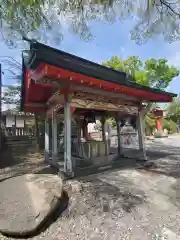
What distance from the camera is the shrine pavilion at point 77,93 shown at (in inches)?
132

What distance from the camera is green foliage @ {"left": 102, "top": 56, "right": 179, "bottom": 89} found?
52.2ft

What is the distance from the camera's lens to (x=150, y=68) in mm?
15992

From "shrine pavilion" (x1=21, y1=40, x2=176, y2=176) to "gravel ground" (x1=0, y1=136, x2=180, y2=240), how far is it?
3.74 feet

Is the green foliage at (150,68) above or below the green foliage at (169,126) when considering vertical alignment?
above

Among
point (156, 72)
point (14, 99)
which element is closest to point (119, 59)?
point (156, 72)

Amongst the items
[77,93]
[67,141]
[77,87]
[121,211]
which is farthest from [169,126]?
[121,211]

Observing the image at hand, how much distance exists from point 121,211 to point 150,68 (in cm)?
1551

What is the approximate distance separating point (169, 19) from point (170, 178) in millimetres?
3657

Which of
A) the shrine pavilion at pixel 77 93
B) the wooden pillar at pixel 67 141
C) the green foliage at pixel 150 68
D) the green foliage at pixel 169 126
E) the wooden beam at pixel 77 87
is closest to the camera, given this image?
the shrine pavilion at pixel 77 93

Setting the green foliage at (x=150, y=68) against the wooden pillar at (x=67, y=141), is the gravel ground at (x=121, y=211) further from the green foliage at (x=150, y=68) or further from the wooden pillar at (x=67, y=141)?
the green foliage at (x=150, y=68)

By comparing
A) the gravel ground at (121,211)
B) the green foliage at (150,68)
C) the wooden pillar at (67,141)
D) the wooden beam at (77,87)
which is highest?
the green foliage at (150,68)

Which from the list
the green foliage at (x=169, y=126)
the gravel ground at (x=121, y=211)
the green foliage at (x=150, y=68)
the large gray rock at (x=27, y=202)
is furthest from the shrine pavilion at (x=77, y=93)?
the green foliage at (x=169, y=126)

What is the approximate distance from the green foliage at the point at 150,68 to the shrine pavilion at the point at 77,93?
1036 centimetres

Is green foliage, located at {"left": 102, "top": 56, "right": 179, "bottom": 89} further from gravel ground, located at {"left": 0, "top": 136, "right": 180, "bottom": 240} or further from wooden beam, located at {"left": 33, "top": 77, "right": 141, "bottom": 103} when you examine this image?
gravel ground, located at {"left": 0, "top": 136, "right": 180, "bottom": 240}
